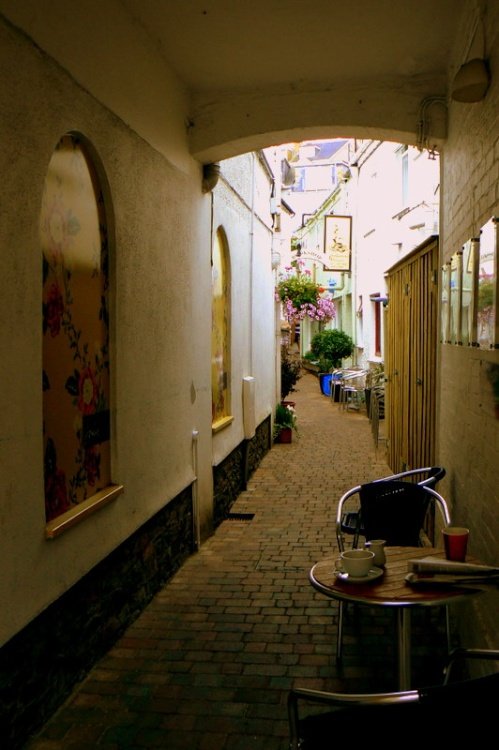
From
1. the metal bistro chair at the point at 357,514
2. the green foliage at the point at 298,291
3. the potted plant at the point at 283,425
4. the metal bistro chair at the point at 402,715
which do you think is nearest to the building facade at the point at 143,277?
the metal bistro chair at the point at 357,514

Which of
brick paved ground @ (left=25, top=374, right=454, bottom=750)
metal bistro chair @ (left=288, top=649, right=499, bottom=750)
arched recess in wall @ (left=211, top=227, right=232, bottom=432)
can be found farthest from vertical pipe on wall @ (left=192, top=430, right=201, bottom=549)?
metal bistro chair @ (left=288, top=649, right=499, bottom=750)

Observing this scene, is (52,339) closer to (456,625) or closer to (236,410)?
(456,625)

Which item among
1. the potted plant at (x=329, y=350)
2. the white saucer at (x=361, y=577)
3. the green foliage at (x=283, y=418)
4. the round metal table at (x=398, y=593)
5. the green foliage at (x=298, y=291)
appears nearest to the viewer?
the round metal table at (x=398, y=593)

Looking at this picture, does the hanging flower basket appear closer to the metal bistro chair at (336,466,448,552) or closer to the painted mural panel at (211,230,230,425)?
the painted mural panel at (211,230,230,425)

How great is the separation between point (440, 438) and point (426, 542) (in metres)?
1.17

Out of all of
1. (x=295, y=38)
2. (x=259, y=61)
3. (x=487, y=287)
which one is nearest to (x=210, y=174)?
(x=259, y=61)

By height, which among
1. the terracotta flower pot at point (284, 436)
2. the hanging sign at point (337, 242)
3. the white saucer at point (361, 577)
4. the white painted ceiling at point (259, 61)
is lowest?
the terracotta flower pot at point (284, 436)

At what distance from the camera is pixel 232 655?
4215 millimetres

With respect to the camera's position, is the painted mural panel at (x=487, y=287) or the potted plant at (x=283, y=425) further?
the potted plant at (x=283, y=425)

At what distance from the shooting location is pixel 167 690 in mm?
3770

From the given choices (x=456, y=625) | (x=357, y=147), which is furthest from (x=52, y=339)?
(x=357, y=147)

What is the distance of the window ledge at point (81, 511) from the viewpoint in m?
3.37

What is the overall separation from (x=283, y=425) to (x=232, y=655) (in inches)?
333

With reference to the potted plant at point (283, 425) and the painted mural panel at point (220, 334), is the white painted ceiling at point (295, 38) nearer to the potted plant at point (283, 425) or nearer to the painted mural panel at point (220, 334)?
the painted mural panel at point (220, 334)
